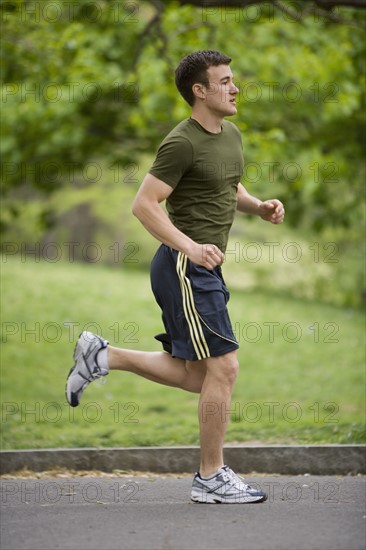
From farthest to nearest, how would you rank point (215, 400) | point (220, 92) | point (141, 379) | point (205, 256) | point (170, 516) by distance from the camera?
point (141, 379) < point (220, 92) < point (215, 400) < point (205, 256) < point (170, 516)

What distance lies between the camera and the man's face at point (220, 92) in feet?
17.6

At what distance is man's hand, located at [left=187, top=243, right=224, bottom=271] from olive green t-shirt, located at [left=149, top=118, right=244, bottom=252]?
19cm

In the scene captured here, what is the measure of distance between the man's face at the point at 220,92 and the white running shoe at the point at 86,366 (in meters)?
1.43

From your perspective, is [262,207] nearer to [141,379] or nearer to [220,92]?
[220,92]

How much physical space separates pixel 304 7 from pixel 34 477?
6.63m

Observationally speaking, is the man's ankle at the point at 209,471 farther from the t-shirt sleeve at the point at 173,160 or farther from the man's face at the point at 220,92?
the man's face at the point at 220,92

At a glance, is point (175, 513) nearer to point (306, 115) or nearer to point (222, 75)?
point (222, 75)

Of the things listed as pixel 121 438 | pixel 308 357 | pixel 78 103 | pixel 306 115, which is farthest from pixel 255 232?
pixel 121 438

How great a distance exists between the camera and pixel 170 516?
5.00m

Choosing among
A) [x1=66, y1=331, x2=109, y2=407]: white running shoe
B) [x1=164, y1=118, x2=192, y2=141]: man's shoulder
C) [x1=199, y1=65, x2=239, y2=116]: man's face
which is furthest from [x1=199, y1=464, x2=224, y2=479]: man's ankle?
[x1=199, y1=65, x2=239, y2=116]: man's face

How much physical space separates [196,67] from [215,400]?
1752 mm

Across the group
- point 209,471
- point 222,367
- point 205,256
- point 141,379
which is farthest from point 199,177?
point 141,379

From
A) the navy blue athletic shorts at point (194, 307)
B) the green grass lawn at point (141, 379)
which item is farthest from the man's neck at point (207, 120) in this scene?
the green grass lawn at point (141, 379)

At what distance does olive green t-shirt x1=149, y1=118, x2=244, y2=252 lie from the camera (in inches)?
207
